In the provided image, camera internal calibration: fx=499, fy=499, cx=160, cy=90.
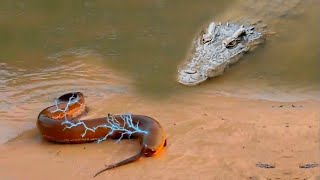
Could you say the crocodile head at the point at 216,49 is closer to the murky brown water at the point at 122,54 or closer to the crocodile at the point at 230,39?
Result: the crocodile at the point at 230,39

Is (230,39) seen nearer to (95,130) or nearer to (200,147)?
(200,147)

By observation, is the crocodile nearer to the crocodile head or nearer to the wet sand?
the crocodile head

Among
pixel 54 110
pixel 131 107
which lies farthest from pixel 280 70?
pixel 54 110

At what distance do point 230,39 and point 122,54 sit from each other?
1.60 m

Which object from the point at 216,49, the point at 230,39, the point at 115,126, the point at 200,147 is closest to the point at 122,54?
the point at 216,49

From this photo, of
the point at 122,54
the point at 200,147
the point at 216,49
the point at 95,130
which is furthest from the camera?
the point at 122,54

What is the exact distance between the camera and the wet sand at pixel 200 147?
4418mm

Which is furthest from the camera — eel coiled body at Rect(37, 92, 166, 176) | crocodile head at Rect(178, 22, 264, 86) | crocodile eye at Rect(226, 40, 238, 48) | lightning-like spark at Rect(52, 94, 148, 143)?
crocodile eye at Rect(226, 40, 238, 48)

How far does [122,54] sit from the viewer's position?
288 inches

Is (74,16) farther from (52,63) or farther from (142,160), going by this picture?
(142,160)

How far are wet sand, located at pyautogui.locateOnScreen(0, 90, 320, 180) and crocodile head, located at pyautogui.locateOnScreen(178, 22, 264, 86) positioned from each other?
0.79m

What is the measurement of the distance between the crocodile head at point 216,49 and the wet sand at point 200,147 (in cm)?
79

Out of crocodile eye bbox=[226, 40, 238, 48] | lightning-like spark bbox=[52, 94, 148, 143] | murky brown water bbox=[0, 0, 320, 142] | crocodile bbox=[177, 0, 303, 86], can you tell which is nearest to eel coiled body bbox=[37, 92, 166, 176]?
lightning-like spark bbox=[52, 94, 148, 143]

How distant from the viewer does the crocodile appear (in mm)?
6719
